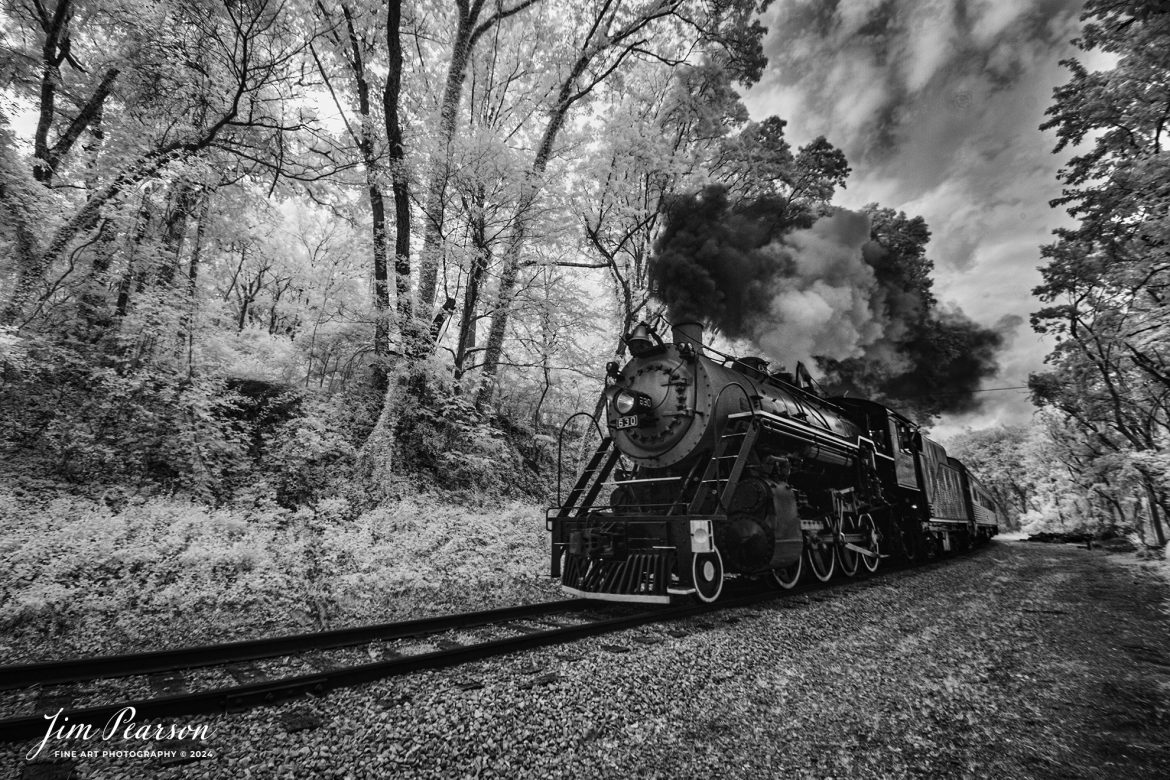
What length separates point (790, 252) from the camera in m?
9.94

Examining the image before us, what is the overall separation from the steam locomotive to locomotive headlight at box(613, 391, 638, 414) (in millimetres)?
19

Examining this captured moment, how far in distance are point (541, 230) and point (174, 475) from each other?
870 centimetres

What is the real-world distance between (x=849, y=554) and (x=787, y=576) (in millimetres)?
2274

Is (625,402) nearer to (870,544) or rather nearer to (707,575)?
(707,575)

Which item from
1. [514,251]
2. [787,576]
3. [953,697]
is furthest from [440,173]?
[953,697]

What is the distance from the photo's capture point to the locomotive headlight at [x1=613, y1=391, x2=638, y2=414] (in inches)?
262

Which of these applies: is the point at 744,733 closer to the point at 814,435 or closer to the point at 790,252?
the point at 814,435

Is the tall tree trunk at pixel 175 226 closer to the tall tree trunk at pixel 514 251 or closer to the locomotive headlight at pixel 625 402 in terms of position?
the tall tree trunk at pixel 514 251

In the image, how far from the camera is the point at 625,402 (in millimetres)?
6750

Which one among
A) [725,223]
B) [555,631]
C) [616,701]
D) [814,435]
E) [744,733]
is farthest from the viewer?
[725,223]

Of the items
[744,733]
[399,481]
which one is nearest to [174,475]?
[399,481]

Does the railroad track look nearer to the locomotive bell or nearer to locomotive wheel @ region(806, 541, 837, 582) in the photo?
locomotive wheel @ region(806, 541, 837, 582)

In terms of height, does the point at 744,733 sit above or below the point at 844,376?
below
